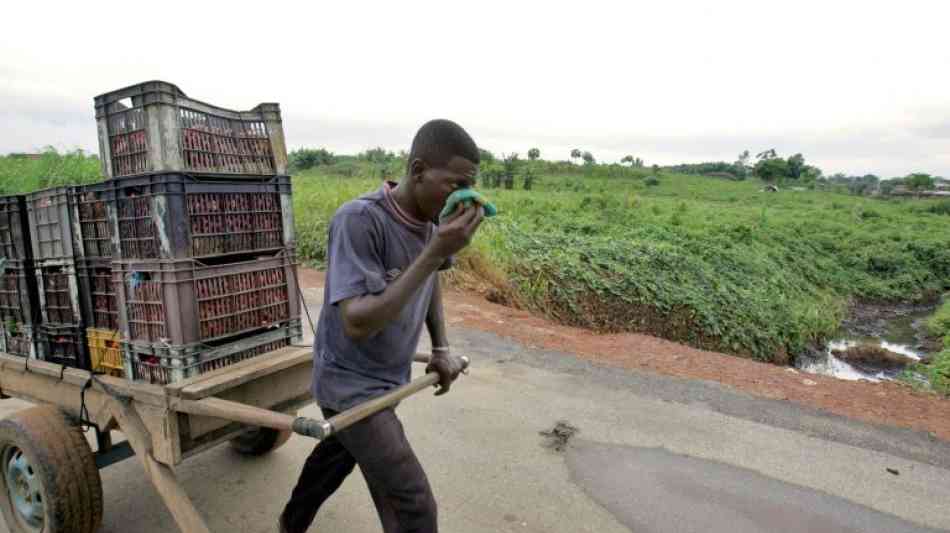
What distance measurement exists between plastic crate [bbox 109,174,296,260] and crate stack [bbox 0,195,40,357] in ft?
2.67

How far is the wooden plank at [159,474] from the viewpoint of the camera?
2180 mm

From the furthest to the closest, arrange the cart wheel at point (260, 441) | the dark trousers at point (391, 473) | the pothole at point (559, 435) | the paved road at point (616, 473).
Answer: the pothole at point (559, 435), the cart wheel at point (260, 441), the paved road at point (616, 473), the dark trousers at point (391, 473)

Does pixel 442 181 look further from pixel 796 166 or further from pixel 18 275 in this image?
pixel 796 166

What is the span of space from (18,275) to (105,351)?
72 centimetres

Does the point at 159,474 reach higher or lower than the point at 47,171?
lower

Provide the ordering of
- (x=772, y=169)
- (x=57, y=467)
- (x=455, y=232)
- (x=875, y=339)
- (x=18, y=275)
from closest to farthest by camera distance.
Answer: (x=455, y=232) < (x=57, y=467) < (x=18, y=275) < (x=875, y=339) < (x=772, y=169)

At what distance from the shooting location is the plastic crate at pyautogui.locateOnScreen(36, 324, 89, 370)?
2723 mm

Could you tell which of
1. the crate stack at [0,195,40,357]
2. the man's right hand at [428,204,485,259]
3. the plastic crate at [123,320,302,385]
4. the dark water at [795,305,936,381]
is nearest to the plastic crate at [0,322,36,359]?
the crate stack at [0,195,40,357]

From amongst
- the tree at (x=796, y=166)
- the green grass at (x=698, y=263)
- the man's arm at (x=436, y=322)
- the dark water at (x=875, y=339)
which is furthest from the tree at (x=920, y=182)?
the man's arm at (x=436, y=322)

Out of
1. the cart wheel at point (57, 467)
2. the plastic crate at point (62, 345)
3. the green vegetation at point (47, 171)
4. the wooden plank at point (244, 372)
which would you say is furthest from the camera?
the green vegetation at point (47, 171)

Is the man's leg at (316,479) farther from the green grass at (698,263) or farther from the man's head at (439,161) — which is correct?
the green grass at (698,263)

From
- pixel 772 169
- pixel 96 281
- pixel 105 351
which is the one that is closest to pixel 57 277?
pixel 96 281

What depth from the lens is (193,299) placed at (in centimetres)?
235

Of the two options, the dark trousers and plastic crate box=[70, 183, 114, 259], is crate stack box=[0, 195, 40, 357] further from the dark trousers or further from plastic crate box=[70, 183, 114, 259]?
the dark trousers
